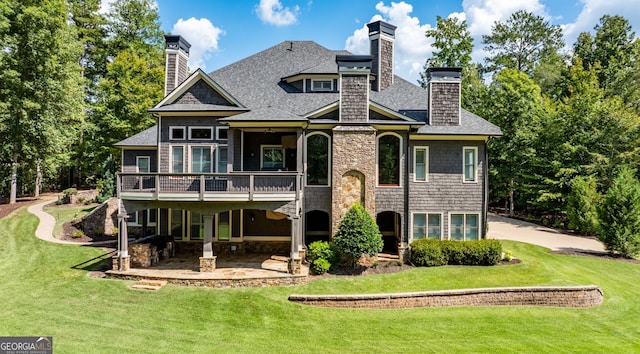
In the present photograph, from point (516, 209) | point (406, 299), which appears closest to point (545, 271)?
point (406, 299)

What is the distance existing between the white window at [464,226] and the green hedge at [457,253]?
889 millimetres

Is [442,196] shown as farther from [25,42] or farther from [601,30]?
[601,30]

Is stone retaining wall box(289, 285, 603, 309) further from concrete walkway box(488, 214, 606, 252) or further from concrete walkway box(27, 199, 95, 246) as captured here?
concrete walkway box(27, 199, 95, 246)

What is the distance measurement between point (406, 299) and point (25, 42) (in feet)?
94.3

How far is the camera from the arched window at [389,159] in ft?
49.1

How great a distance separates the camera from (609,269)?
49.2 ft

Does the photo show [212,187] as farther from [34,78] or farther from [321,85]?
[34,78]

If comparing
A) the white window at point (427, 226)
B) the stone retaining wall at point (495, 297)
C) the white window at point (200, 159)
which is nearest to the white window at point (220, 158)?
the white window at point (200, 159)

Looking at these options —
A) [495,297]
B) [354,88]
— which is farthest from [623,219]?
[354,88]

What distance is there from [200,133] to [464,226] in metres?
12.6

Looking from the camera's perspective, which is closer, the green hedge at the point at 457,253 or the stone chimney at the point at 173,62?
the green hedge at the point at 457,253

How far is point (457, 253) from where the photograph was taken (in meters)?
14.3

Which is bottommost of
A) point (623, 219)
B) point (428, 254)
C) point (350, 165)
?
point (428, 254)
